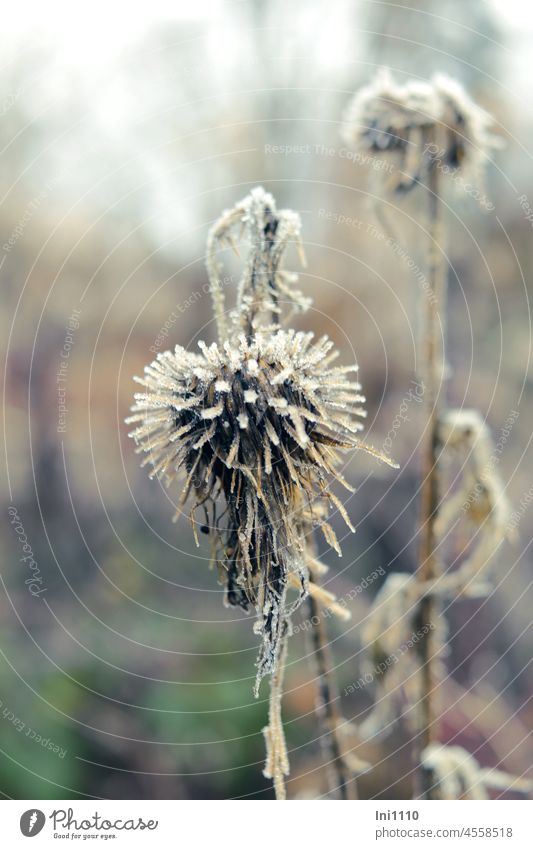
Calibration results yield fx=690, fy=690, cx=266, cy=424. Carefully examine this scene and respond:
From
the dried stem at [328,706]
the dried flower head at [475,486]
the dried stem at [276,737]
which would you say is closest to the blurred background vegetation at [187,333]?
the dried flower head at [475,486]

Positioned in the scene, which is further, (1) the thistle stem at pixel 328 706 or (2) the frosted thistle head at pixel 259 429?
(1) the thistle stem at pixel 328 706

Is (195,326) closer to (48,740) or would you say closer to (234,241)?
(48,740)

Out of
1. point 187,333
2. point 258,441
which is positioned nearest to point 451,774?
point 258,441

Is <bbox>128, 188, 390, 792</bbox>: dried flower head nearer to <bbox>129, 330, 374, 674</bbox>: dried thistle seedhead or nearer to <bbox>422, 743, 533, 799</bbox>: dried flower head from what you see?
<bbox>129, 330, 374, 674</bbox>: dried thistle seedhead

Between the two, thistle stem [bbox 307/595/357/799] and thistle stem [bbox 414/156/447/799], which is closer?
thistle stem [bbox 307/595/357/799]

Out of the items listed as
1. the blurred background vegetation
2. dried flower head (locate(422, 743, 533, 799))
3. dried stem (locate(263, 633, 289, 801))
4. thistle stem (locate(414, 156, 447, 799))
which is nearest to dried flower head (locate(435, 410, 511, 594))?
thistle stem (locate(414, 156, 447, 799))
